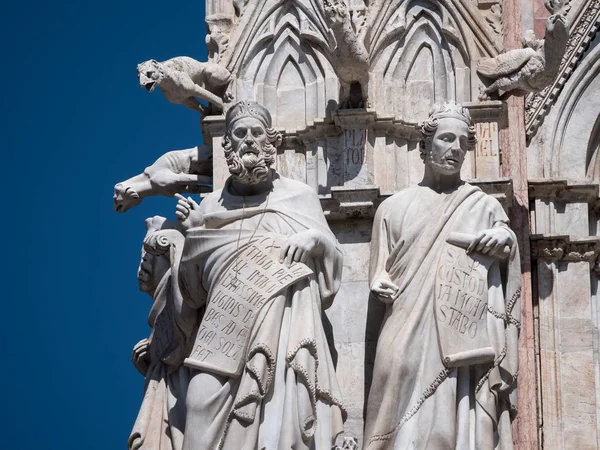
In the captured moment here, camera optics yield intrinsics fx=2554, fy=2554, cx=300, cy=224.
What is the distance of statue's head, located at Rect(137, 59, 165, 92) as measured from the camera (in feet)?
63.7

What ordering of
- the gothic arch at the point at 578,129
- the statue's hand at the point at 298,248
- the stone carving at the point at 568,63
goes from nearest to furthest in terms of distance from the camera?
the statue's hand at the point at 298,248 → the gothic arch at the point at 578,129 → the stone carving at the point at 568,63

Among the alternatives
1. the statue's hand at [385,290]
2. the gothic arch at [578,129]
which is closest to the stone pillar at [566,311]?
the gothic arch at [578,129]

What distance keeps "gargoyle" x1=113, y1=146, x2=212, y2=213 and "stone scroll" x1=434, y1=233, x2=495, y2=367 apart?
2483 mm

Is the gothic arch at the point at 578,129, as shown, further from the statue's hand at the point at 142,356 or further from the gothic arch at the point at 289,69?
the statue's hand at the point at 142,356

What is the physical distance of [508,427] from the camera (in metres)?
17.9

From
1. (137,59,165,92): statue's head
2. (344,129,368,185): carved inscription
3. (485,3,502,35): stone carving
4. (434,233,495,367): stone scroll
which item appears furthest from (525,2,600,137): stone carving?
(137,59,165,92): statue's head

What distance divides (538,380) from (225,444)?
3.31 m

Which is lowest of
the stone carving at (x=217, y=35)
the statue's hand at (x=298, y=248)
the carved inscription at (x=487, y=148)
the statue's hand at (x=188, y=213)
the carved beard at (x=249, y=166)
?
the statue's hand at (x=298, y=248)

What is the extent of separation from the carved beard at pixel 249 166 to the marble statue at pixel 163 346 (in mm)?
870

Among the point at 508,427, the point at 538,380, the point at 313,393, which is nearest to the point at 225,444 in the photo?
the point at 313,393

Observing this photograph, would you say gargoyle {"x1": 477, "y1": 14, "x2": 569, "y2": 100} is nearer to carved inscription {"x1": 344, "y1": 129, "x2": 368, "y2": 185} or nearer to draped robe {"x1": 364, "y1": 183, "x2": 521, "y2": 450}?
carved inscription {"x1": 344, "y1": 129, "x2": 368, "y2": 185}

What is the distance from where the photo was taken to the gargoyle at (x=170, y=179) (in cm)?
1973

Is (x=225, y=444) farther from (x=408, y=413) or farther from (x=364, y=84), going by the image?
(x=364, y=84)

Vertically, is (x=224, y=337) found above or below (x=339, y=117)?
below
